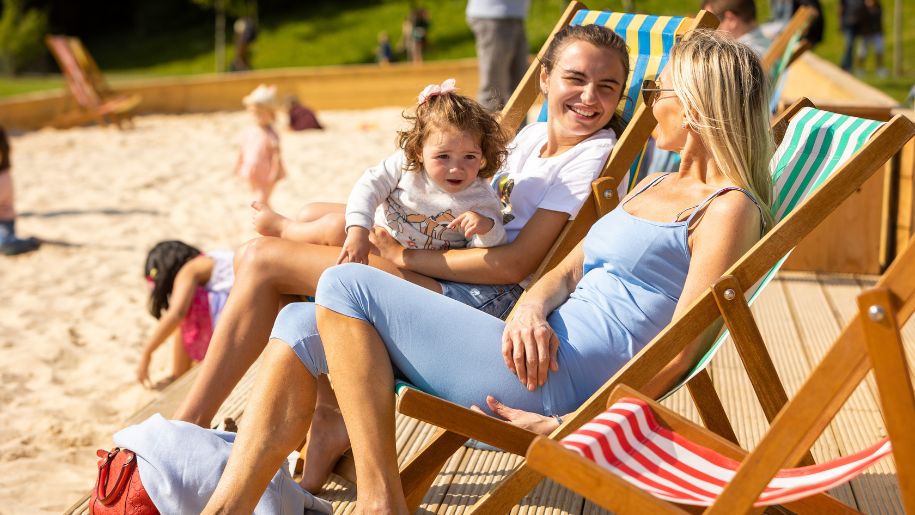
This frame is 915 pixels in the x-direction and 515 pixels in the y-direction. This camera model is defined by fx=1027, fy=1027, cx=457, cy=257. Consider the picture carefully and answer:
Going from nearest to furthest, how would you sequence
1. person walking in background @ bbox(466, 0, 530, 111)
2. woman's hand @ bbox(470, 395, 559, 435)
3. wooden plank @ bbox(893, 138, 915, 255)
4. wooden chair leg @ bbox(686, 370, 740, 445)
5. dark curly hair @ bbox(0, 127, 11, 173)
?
woman's hand @ bbox(470, 395, 559, 435) < wooden chair leg @ bbox(686, 370, 740, 445) < wooden plank @ bbox(893, 138, 915, 255) < person walking in background @ bbox(466, 0, 530, 111) < dark curly hair @ bbox(0, 127, 11, 173)

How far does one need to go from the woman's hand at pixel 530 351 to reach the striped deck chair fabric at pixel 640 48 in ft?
3.02

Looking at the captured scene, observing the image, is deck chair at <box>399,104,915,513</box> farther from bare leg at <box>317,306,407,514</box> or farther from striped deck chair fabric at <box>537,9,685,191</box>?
striped deck chair fabric at <box>537,9,685,191</box>

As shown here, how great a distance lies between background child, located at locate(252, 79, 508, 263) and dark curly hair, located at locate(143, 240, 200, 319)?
158cm

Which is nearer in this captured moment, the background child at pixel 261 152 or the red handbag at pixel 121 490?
the red handbag at pixel 121 490

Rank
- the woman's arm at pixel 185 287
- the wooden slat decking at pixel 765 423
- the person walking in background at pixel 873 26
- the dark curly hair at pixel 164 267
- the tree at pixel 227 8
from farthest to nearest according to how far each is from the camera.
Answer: the tree at pixel 227 8 < the person walking in background at pixel 873 26 < the dark curly hair at pixel 164 267 < the woman's arm at pixel 185 287 < the wooden slat decking at pixel 765 423

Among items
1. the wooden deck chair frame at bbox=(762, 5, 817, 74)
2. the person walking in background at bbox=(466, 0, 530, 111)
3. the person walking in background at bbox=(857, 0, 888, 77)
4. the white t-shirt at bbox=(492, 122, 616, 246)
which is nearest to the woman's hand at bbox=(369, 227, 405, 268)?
the white t-shirt at bbox=(492, 122, 616, 246)

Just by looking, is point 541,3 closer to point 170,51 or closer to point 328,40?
point 328,40

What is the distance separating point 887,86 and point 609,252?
1089 centimetres

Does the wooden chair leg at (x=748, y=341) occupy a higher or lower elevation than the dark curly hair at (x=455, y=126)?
lower

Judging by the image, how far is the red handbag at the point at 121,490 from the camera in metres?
2.47

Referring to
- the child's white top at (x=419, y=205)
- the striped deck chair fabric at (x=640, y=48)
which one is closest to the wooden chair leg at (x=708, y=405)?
the child's white top at (x=419, y=205)

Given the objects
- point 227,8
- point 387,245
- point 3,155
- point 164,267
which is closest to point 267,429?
point 387,245

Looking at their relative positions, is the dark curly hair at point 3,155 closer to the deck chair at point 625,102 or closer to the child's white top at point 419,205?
the deck chair at point 625,102

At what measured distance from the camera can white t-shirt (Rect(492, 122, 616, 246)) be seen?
9.47 feet
